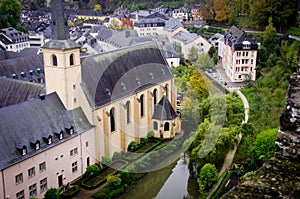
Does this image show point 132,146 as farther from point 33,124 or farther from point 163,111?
point 33,124

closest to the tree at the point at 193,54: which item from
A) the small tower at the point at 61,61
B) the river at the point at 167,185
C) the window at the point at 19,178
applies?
the river at the point at 167,185

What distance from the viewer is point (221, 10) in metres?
87.4

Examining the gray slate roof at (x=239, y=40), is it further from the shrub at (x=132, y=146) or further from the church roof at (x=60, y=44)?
the church roof at (x=60, y=44)

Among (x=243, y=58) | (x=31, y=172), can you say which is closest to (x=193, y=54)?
(x=243, y=58)

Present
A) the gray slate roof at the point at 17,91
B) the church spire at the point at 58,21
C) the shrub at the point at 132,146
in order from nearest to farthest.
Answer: the church spire at the point at 58,21, the gray slate roof at the point at 17,91, the shrub at the point at 132,146

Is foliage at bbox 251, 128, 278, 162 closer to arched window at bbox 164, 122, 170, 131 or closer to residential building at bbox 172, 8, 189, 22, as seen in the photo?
arched window at bbox 164, 122, 170, 131

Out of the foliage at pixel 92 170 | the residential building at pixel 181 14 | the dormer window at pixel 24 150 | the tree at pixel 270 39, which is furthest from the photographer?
the residential building at pixel 181 14

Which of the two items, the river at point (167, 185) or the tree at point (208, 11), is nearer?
the river at point (167, 185)

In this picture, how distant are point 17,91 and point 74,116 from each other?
281 inches

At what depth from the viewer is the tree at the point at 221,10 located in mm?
86562

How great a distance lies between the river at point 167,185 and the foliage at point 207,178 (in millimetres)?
1218

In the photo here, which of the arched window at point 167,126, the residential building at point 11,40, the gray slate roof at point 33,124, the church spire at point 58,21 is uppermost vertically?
the church spire at point 58,21

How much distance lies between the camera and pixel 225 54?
225 ft

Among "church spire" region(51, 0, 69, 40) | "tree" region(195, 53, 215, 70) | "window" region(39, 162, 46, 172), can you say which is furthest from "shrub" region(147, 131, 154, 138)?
"tree" region(195, 53, 215, 70)
